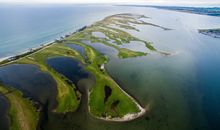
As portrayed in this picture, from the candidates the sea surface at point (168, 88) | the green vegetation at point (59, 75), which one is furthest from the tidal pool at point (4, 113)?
the green vegetation at point (59, 75)

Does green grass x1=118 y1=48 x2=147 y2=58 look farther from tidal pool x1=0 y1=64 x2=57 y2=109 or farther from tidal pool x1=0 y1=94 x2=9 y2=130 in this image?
tidal pool x1=0 y1=94 x2=9 y2=130

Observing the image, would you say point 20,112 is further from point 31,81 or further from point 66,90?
point 31,81

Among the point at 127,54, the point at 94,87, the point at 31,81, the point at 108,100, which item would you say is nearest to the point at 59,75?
the point at 31,81

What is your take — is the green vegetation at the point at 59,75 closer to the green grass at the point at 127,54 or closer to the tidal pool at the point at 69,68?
the tidal pool at the point at 69,68

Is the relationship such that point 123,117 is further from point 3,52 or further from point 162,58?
point 3,52

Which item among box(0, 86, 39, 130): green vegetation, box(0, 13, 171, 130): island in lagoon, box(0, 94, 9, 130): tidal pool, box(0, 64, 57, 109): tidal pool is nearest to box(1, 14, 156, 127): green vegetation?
box(0, 13, 171, 130): island in lagoon

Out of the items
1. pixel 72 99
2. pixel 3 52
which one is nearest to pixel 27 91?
pixel 72 99
